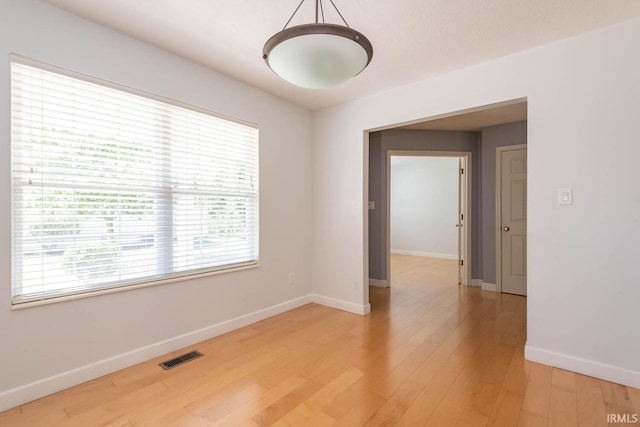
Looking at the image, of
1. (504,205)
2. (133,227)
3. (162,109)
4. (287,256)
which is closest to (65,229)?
(133,227)

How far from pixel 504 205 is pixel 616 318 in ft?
8.79

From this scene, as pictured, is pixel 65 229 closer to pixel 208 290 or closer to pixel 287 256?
pixel 208 290

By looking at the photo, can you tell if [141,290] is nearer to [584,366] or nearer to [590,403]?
[590,403]

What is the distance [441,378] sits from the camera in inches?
89.0

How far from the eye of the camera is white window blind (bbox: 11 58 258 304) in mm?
2008

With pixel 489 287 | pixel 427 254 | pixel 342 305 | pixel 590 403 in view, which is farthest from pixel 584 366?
pixel 427 254

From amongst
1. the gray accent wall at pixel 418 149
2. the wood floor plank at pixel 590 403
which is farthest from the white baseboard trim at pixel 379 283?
the wood floor plank at pixel 590 403

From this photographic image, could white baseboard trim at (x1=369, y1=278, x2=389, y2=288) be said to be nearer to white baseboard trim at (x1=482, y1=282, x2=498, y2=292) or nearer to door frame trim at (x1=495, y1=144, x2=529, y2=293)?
white baseboard trim at (x1=482, y1=282, x2=498, y2=292)

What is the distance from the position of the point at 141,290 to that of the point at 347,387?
1.81m

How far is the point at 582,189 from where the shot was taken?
91.8 inches

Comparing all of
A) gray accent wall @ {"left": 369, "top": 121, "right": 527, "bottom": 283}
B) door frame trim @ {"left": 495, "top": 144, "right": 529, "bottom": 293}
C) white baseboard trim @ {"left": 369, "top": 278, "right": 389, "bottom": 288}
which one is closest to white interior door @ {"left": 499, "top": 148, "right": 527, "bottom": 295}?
door frame trim @ {"left": 495, "top": 144, "right": 529, "bottom": 293}

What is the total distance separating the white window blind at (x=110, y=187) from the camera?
2008 mm

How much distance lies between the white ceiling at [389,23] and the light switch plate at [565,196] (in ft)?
3.93

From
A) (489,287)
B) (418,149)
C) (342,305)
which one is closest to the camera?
(342,305)
